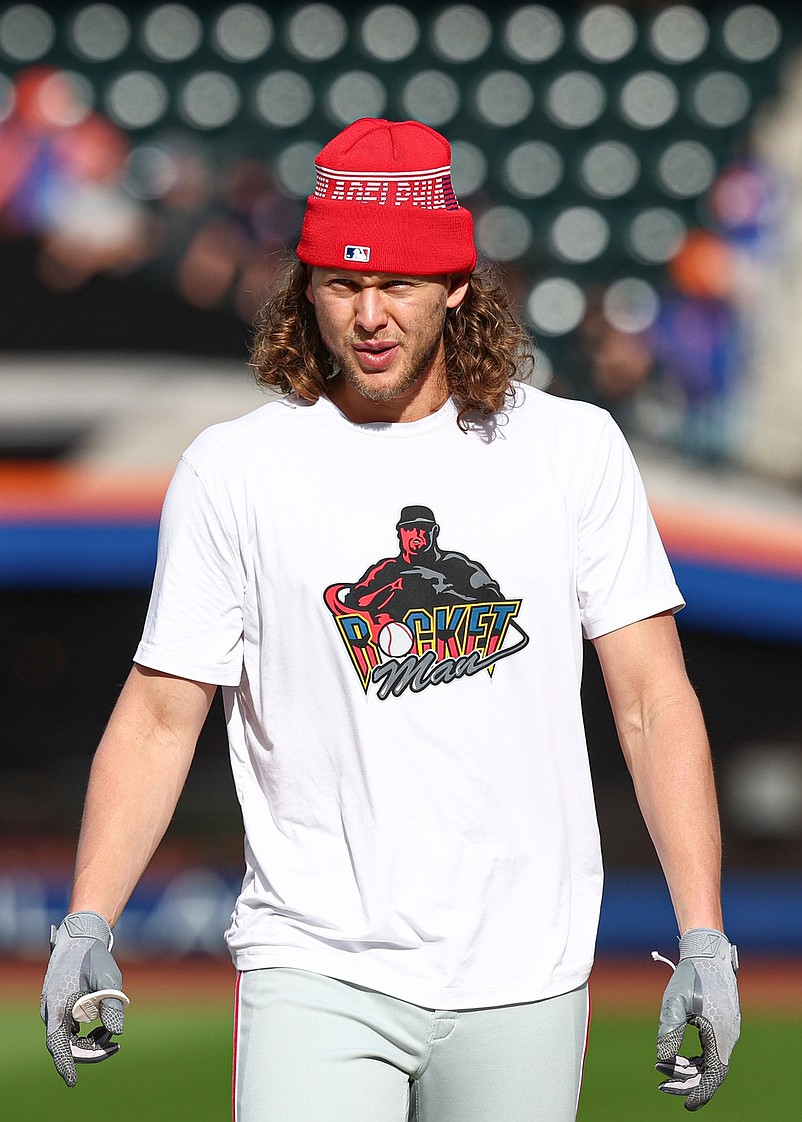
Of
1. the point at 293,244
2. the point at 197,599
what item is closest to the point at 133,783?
the point at 197,599

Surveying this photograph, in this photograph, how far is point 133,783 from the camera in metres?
2.05

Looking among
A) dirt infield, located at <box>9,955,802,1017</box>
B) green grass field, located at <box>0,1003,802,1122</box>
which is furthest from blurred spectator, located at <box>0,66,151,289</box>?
green grass field, located at <box>0,1003,802,1122</box>

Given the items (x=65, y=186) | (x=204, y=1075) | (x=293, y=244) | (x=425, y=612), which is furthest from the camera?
(x=293, y=244)

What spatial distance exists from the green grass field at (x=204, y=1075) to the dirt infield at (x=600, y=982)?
0.40 ft

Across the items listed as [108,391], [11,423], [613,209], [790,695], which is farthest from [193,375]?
[790,695]

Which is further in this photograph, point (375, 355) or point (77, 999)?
point (375, 355)

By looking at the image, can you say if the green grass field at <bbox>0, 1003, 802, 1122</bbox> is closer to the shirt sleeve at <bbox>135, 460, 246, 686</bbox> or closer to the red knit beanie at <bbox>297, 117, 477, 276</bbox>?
the shirt sleeve at <bbox>135, 460, 246, 686</bbox>

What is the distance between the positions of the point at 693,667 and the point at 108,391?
270cm

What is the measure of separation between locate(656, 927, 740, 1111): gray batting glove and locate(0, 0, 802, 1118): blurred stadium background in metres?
4.26

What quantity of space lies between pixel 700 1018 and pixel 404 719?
1.66 feet

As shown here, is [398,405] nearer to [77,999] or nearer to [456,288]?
[456,288]

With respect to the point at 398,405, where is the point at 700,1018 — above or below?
below

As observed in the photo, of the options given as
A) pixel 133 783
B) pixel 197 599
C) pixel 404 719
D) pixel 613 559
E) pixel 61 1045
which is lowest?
pixel 61 1045

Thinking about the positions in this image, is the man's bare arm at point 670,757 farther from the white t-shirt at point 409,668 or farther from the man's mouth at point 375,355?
the man's mouth at point 375,355
